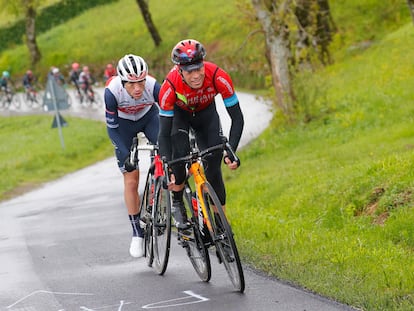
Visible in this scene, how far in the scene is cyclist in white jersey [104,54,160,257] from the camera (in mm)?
8898

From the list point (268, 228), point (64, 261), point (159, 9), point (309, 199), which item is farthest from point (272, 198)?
point (159, 9)

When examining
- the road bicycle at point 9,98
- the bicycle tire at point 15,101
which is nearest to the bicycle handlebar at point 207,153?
the bicycle tire at point 15,101

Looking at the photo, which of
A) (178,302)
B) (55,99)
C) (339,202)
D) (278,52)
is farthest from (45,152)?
(178,302)

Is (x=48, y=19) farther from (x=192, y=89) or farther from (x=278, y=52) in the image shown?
(x=192, y=89)

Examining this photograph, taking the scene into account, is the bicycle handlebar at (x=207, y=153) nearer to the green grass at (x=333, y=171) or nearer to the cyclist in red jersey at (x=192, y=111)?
the cyclist in red jersey at (x=192, y=111)

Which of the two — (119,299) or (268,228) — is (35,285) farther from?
(268,228)

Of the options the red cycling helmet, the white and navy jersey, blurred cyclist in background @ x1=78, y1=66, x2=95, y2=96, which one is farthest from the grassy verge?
blurred cyclist in background @ x1=78, y1=66, x2=95, y2=96

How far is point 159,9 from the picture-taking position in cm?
7031

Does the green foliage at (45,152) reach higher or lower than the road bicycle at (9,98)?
lower

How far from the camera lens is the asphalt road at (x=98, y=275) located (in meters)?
7.68

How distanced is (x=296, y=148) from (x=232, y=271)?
11157mm

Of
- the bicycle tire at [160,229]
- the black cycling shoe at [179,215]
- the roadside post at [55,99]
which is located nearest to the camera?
the black cycling shoe at [179,215]

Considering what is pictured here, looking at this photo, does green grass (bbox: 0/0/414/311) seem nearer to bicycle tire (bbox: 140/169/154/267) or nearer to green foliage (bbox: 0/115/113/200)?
green foliage (bbox: 0/115/113/200)

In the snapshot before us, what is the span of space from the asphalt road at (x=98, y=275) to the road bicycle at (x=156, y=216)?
0.19 meters
